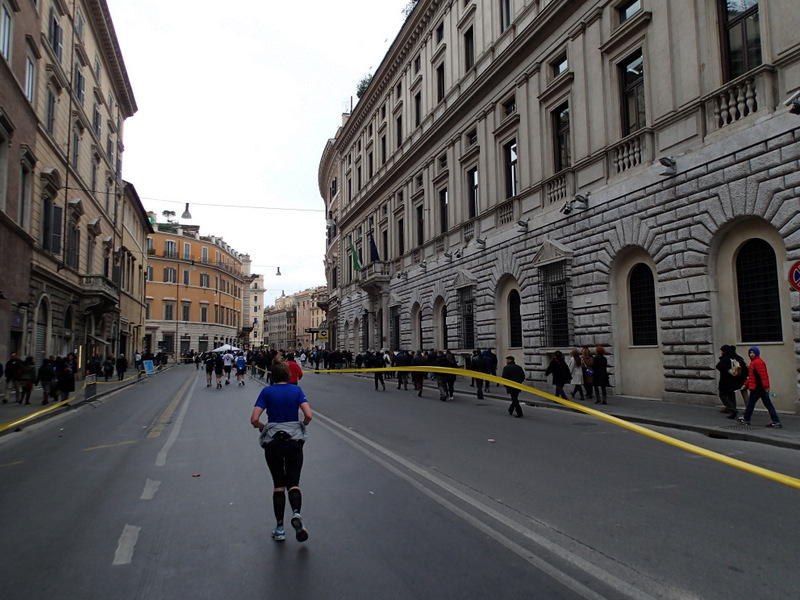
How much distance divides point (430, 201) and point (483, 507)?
26525 millimetres

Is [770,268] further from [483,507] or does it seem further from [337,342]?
[337,342]

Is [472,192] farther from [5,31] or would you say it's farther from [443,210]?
[5,31]

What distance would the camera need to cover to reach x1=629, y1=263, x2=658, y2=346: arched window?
16.2m

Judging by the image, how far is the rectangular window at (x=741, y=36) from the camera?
520 inches

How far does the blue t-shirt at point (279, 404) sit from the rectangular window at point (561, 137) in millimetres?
17130

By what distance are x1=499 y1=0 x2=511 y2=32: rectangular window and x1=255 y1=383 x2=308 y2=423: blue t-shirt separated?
2282 cm

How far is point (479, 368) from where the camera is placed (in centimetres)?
1900

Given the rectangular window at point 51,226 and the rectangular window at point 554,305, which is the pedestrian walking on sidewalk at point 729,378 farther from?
the rectangular window at point 51,226

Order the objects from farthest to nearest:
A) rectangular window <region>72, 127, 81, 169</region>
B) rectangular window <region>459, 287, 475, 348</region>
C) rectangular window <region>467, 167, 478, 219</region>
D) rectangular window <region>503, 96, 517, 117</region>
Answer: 1. rectangular window <region>72, 127, 81, 169</region>
2. rectangular window <region>467, 167, 478, 219</region>
3. rectangular window <region>459, 287, 475, 348</region>
4. rectangular window <region>503, 96, 517, 117</region>

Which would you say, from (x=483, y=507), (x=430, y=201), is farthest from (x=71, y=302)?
(x=483, y=507)

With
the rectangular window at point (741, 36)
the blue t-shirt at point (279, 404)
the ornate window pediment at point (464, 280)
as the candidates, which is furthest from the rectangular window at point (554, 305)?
the blue t-shirt at point (279, 404)

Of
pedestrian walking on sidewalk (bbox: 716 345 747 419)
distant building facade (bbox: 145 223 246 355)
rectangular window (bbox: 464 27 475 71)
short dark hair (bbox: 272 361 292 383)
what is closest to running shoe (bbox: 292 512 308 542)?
short dark hair (bbox: 272 361 292 383)

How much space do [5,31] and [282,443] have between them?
2149 centimetres

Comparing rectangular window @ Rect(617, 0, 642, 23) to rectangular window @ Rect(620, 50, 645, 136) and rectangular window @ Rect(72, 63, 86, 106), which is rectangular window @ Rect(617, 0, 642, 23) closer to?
rectangular window @ Rect(620, 50, 645, 136)
